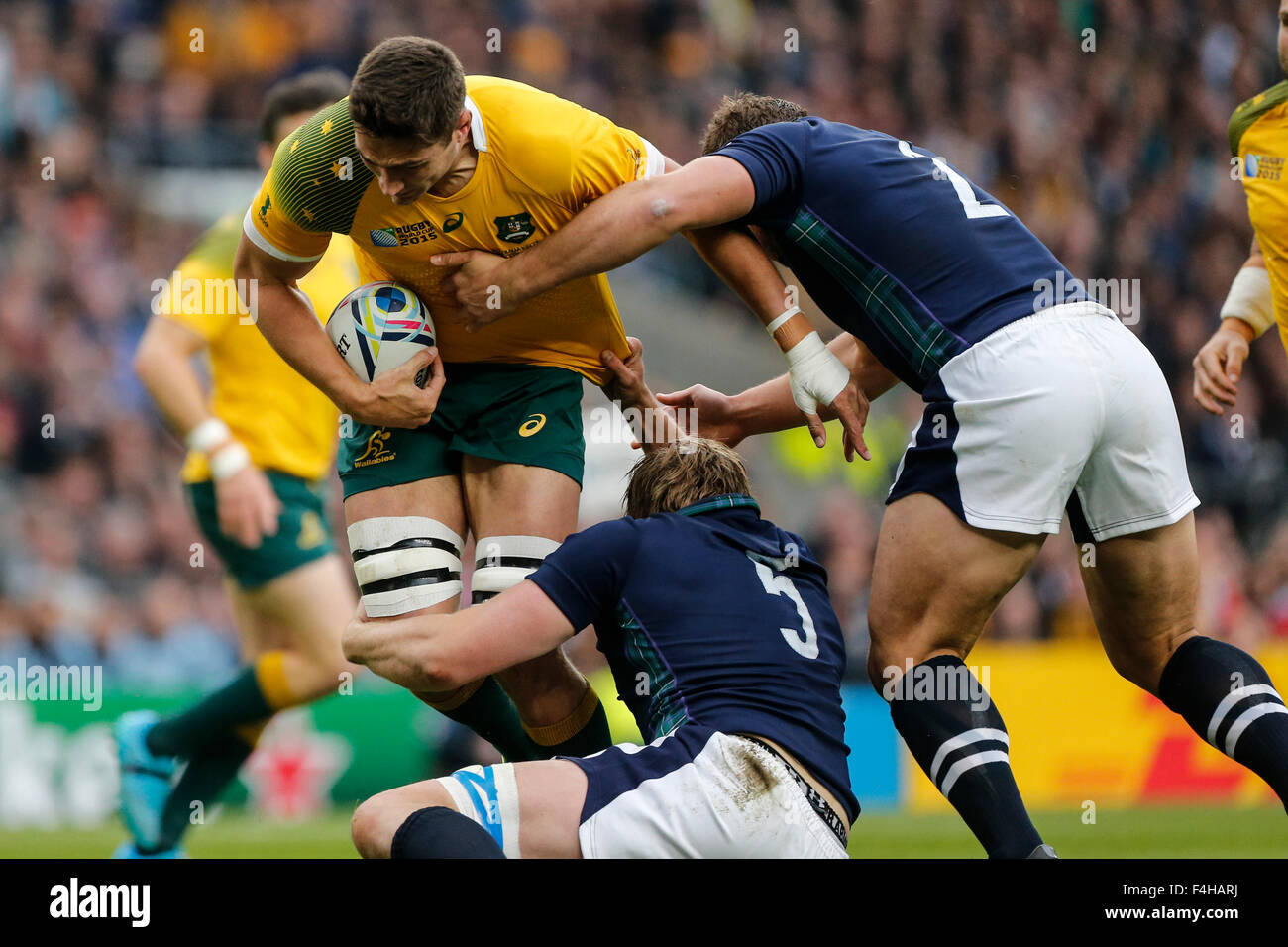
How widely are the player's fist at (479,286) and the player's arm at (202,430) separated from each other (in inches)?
82.5

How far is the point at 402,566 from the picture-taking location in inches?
194

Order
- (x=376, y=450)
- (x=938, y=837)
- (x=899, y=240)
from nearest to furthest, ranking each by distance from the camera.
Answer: (x=899, y=240) < (x=376, y=450) < (x=938, y=837)

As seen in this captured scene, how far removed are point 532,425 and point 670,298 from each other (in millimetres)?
11298

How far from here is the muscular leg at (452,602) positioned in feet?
16.5

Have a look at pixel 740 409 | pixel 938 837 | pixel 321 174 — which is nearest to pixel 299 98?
pixel 321 174

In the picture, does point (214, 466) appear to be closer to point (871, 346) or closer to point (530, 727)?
point (530, 727)

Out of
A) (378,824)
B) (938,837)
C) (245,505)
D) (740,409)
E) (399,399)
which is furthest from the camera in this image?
(938,837)

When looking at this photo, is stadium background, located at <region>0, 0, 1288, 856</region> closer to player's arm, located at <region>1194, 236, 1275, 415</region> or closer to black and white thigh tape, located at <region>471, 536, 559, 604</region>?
player's arm, located at <region>1194, 236, 1275, 415</region>

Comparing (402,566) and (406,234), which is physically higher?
(406,234)

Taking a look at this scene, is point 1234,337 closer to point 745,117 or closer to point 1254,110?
point 1254,110

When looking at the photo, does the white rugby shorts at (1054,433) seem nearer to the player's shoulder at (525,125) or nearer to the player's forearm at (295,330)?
the player's shoulder at (525,125)

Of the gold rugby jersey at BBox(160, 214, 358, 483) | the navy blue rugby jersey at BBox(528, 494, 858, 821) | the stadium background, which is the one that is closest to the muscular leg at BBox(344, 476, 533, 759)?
the navy blue rugby jersey at BBox(528, 494, 858, 821)

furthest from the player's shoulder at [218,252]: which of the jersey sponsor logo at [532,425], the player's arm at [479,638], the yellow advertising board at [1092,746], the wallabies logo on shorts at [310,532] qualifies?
the yellow advertising board at [1092,746]

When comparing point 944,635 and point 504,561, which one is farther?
point 504,561
